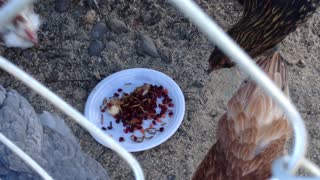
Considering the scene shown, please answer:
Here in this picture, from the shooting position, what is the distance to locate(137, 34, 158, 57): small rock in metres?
2.24

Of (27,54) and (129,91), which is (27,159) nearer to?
(129,91)

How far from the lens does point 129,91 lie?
A: 219 centimetres

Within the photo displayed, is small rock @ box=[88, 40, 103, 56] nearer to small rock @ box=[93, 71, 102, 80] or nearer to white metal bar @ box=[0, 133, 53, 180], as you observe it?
small rock @ box=[93, 71, 102, 80]

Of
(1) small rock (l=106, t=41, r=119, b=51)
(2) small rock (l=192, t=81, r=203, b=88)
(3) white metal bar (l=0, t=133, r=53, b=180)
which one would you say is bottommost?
(3) white metal bar (l=0, t=133, r=53, b=180)

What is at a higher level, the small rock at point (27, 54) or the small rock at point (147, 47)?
the small rock at point (147, 47)

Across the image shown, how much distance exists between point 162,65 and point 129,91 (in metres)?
0.18

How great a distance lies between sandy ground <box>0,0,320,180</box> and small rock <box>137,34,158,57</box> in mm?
19

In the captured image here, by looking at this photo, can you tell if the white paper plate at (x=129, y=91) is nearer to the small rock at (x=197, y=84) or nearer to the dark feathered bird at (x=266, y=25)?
the small rock at (x=197, y=84)

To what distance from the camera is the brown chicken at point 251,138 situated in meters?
1.74

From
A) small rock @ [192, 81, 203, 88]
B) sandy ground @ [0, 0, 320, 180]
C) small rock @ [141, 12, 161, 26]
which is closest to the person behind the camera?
sandy ground @ [0, 0, 320, 180]

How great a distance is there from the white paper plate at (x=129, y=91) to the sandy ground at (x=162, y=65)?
6cm

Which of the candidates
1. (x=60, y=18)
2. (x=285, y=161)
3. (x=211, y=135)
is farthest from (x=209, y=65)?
(x=285, y=161)

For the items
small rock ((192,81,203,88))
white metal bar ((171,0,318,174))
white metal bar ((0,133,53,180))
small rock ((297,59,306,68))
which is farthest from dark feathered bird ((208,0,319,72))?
white metal bar ((171,0,318,174))

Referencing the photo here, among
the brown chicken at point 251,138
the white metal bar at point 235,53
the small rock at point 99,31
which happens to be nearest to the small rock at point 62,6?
the small rock at point 99,31
